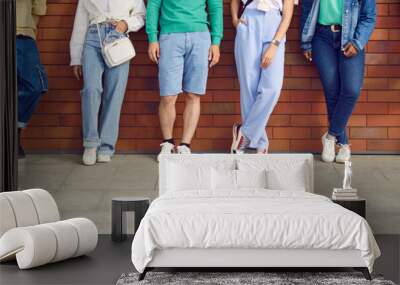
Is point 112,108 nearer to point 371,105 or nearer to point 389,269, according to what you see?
point 371,105

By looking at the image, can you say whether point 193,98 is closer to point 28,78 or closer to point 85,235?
point 28,78

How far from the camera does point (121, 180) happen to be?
707 cm

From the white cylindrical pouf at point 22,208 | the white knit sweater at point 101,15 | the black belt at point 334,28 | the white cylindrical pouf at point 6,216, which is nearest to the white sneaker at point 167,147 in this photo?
the white knit sweater at point 101,15

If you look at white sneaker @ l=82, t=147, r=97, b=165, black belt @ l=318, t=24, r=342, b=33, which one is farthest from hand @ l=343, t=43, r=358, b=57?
white sneaker @ l=82, t=147, r=97, b=165

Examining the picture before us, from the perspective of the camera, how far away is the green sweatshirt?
22.4 feet

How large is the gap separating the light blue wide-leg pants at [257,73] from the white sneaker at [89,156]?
1230mm

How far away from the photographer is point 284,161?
20.3ft

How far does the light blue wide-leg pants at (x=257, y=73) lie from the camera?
686cm

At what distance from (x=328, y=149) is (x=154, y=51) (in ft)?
5.17

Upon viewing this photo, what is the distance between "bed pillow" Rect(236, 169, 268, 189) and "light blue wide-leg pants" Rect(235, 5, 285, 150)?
1018 millimetres

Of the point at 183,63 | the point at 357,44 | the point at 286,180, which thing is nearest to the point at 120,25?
the point at 183,63

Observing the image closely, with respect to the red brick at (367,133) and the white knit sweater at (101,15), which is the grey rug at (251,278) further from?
the white knit sweater at (101,15)

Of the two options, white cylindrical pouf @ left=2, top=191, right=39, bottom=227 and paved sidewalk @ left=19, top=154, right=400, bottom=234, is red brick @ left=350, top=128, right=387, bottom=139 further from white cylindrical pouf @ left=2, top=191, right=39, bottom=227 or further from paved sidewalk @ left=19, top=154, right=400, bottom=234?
white cylindrical pouf @ left=2, top=191, right=39, bottom=227

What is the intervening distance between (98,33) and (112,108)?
0.60 m
